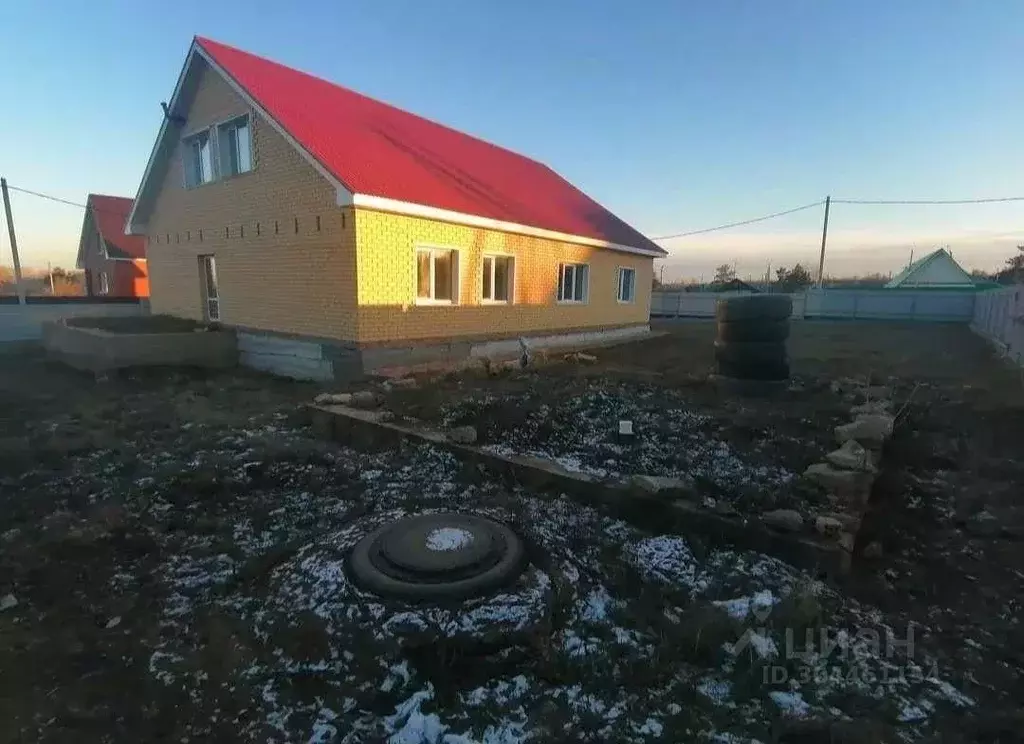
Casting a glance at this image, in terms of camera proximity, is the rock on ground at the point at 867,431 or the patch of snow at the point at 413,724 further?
the rock on ground at the point at 867,431

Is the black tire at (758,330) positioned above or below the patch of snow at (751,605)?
above

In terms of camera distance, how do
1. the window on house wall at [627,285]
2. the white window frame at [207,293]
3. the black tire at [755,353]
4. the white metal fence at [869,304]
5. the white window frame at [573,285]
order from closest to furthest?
the black tire at [755,353], the white window frame at [207,293], the white window frame at [573,285], the window on house wall at [627,285], the white metal fence at [869,304]

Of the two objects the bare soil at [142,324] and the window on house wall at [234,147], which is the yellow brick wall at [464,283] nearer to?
the window on house wall at [234,147]

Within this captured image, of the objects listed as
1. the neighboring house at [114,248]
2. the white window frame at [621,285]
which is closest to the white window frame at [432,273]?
the white window frame at [621,285]

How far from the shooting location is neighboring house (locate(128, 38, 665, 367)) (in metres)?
9.91

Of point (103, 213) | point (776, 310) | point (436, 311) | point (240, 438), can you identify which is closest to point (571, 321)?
point (436, 311)

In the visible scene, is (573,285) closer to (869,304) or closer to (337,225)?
(337,225)

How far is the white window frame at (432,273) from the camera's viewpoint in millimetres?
10684

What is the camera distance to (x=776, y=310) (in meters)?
8.00

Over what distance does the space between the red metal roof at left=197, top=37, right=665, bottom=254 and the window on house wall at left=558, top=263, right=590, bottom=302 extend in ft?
3.45

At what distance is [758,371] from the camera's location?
831 centimetres

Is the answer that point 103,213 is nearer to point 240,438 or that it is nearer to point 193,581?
point 240,438

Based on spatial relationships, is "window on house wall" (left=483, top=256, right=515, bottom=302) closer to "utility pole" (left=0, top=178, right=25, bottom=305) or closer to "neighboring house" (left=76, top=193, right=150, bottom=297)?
"utility pole" (left=0, top=178, right=25, bottom=305)

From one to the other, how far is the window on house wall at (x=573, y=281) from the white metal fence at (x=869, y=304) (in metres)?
15.8
